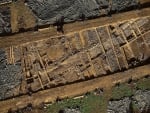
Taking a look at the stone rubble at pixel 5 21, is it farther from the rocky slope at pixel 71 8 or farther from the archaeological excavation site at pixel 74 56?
the rocky slope at pixel 71 8

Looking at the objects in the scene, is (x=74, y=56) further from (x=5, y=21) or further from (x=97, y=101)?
(x=5, y=21)

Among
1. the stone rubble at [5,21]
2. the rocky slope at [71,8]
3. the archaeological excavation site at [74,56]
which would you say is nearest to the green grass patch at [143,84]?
the archaeological excavation site at [74,56]

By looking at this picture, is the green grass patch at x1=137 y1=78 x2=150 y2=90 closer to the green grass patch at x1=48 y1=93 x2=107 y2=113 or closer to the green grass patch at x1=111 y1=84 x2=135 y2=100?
the green grass patch at x1=111 y1=84 x2=135 y2=100

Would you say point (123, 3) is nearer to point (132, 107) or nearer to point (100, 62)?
point (100, 62)

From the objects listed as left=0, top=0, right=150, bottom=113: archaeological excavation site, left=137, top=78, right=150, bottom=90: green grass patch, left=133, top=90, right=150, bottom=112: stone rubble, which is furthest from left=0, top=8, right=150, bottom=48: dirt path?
left=133, top=90, right=150, bottom=112: stone rubble

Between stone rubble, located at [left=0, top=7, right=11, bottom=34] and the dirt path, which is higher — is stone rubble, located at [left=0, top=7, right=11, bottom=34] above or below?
above

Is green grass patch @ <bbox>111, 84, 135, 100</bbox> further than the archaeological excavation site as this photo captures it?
Yes

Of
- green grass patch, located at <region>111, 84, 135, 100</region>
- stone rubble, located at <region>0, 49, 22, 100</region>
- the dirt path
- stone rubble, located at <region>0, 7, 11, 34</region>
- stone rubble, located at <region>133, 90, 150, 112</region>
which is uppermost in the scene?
stone rubble, located at <region>0, 7, 11, 34</region>

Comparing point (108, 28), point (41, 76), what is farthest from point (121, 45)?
point (41, 76)
